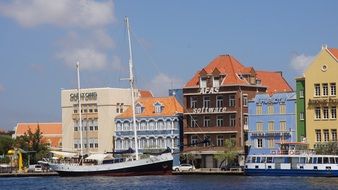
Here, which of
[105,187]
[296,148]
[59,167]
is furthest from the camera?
[59,167]

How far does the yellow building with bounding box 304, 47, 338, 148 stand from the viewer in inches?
5010

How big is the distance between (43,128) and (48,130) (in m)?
1.37

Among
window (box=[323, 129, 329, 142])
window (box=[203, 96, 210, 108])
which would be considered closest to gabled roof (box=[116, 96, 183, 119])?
window (box=[203, 96, 210, 108])

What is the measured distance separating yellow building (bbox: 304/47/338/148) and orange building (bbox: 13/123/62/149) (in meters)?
71.5

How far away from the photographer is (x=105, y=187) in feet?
331

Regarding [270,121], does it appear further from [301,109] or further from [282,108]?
[301,109]

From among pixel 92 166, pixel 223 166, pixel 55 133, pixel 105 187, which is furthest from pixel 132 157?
pixel 55 133

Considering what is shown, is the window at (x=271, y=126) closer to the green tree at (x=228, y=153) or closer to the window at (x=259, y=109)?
the window at (x=259, y=109)

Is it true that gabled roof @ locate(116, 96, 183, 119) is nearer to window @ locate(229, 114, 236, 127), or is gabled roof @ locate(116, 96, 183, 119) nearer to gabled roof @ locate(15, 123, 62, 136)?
window @ locate(229, 114, 236, 127)

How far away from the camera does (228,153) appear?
5399 inches

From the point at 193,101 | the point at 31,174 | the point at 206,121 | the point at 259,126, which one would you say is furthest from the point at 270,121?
the point at 31,174

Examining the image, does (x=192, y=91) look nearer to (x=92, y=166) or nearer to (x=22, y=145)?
(x=92, y=166)

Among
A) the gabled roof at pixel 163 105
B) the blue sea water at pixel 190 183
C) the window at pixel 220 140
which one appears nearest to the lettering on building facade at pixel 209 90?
the window at pixel 220 140

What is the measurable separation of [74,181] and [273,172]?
2601 centimetres
